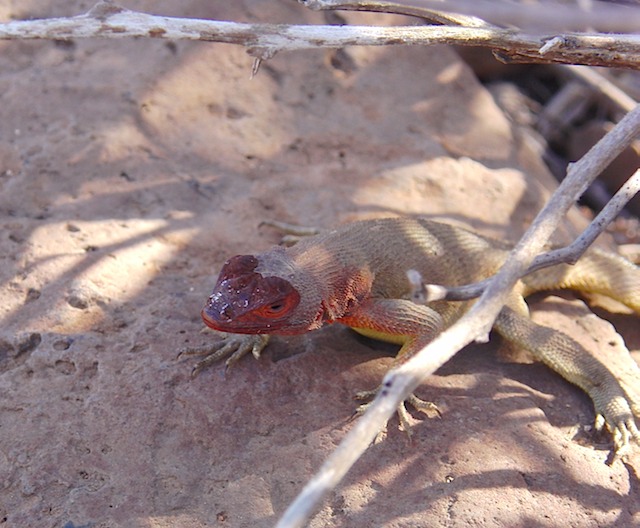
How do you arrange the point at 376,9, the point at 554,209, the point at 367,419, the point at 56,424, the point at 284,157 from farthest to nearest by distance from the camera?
the point at 284,157 → the point at 376,9 → the point at 56,424 → the point at 554,209 → the point at 367,419

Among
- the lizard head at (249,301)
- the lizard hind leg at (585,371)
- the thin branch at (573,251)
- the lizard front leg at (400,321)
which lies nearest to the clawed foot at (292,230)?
the lizard front leg at (400,321)

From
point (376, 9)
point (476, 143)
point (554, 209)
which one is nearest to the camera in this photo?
point (554, 209)

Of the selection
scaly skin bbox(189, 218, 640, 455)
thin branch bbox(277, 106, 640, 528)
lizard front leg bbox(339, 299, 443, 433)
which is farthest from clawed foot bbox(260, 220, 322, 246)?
thin branch bbox(277, 106, 640, 528)

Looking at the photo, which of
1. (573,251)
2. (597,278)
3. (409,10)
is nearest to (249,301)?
(573,251)

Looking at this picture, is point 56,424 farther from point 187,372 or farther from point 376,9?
point 376,9

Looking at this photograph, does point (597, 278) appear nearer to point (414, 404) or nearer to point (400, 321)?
point (400, 321)

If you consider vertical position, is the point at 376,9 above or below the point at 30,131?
above

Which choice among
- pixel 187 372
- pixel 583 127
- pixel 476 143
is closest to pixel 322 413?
pixel 187 372

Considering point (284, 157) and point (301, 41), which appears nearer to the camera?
point (301, 41)
